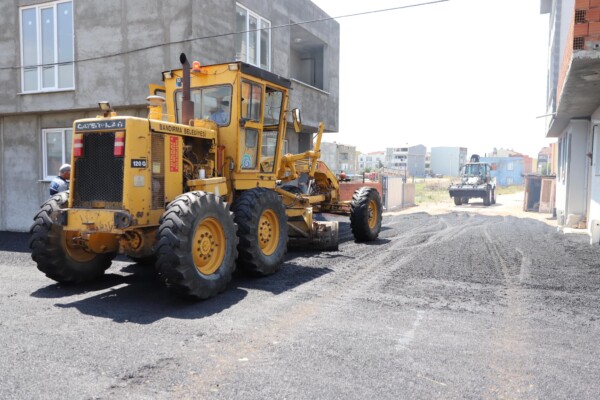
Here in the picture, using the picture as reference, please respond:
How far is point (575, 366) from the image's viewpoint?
4.09m

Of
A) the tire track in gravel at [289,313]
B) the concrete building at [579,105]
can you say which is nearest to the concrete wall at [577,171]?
the concrete building at [579,105]

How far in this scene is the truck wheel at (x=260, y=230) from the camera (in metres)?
7.10

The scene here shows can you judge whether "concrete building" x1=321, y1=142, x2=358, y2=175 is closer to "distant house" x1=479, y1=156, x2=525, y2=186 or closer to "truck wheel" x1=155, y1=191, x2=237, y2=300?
"distant house" x1=479, y1=156, x2=525, y2=186

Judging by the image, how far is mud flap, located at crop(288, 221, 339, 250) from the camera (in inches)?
375

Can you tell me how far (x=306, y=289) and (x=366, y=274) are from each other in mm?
1351

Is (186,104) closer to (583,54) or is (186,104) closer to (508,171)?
(583,54)

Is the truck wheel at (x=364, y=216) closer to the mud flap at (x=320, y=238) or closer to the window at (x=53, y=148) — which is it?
the mud flap at (x=320, y=238)

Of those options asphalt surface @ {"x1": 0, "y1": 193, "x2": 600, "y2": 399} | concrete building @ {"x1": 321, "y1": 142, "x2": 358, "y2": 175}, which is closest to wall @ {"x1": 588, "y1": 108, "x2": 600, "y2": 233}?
asphalt surface @ {"x1": 0, "y1": 193, "x2": 600, "y2": 399}

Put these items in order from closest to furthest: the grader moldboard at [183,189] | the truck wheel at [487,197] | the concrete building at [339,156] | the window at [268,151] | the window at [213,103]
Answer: the grader moldboard at [183,189] → the window at [213,103] → the window at [268,151] → the truck wheel at [487,197] → the concrete building at [339,156]

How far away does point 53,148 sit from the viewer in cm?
1331

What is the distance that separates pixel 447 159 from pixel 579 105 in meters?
96.3

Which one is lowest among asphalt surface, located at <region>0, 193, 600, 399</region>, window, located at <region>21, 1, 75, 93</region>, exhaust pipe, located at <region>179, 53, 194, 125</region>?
asphalt surface, located at <region>0, 193, 600, 399</region>

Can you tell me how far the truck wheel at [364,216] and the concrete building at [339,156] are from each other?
160ft

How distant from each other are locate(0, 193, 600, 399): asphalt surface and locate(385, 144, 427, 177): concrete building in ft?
316
